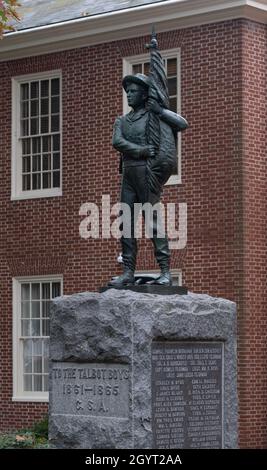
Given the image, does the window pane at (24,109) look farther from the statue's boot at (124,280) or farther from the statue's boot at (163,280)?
the statue's boot at (163,280)

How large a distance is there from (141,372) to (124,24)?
1080cm

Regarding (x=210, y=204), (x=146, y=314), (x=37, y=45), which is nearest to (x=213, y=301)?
(x=146, y=314)

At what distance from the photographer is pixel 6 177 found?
22.7m

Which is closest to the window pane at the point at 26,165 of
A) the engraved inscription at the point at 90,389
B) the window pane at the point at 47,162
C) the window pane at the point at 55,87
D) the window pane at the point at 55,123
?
the window pane at the point at 47,162

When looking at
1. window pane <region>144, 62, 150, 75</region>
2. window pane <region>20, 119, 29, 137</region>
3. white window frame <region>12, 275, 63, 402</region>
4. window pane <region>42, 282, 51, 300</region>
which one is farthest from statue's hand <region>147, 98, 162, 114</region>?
window pane <region>20, 119, 29, 137</region>

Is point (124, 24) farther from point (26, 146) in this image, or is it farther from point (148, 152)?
Answer: point (148, 152)

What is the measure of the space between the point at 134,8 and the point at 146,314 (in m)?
10.3

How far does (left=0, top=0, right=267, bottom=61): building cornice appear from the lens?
1965cm

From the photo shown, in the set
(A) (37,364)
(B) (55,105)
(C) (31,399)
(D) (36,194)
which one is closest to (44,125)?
(B) (55,105)

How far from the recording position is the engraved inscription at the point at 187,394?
11.4 m

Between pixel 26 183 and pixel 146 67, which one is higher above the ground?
pixel 146 67

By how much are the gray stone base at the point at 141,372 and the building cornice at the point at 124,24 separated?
340 inches

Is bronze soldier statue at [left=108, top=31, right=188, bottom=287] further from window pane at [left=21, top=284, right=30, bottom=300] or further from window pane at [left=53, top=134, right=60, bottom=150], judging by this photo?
window pane at [left=21, top=284, right=30, bottom=300]

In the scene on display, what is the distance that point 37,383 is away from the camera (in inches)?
862
